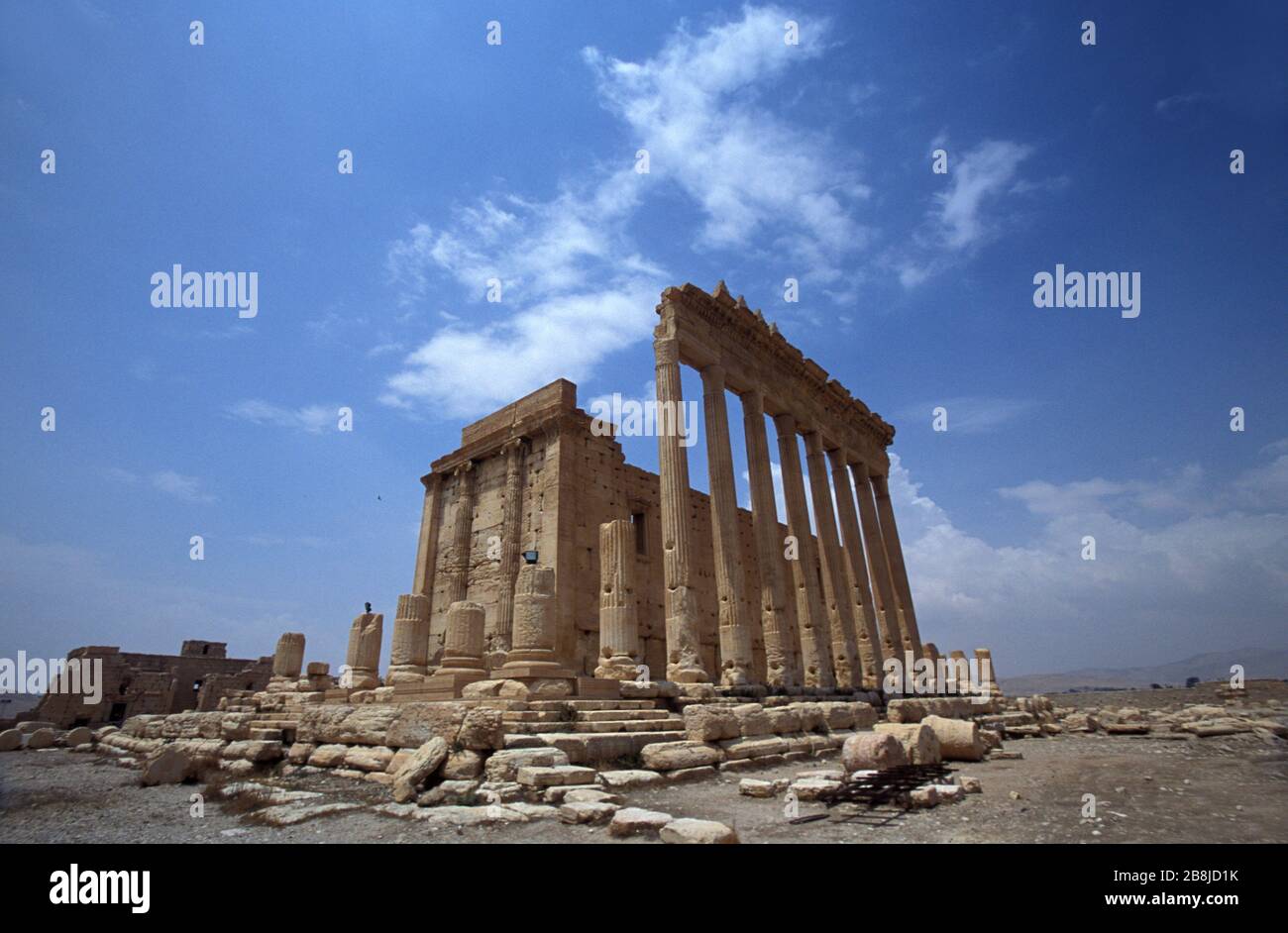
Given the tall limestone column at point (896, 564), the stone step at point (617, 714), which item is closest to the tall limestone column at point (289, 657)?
the stone step at point (617, 714)

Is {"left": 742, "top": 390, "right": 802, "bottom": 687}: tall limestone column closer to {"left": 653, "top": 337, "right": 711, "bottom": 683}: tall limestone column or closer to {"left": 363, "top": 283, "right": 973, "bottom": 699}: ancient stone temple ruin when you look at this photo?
{"left": 363, "top": 283, "right": 973, "bottom": 699}: ancient stone temple ruin

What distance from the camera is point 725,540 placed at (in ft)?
54.2

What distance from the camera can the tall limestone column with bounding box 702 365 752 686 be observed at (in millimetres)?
15422

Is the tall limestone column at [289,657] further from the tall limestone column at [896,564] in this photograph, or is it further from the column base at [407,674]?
the tall limestone column at [896,564]

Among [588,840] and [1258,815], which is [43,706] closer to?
[588,840]

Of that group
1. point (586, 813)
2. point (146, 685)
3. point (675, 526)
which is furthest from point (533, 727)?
point (146, 685)

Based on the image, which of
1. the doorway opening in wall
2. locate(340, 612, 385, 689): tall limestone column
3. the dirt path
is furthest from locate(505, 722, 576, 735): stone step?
the doorway opening in wall

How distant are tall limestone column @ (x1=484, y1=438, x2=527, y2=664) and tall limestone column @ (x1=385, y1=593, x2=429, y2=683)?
12.9 ft

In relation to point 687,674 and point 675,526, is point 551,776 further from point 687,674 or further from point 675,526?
point 675,526

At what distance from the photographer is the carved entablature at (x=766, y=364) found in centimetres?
1734

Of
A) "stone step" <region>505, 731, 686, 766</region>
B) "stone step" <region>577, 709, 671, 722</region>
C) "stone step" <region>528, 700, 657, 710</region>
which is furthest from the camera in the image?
"stone step" <region>577, 709, 671, 722</region>

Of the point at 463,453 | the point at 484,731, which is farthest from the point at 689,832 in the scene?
the point at 463,453

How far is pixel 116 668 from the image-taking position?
29797 millimetres
